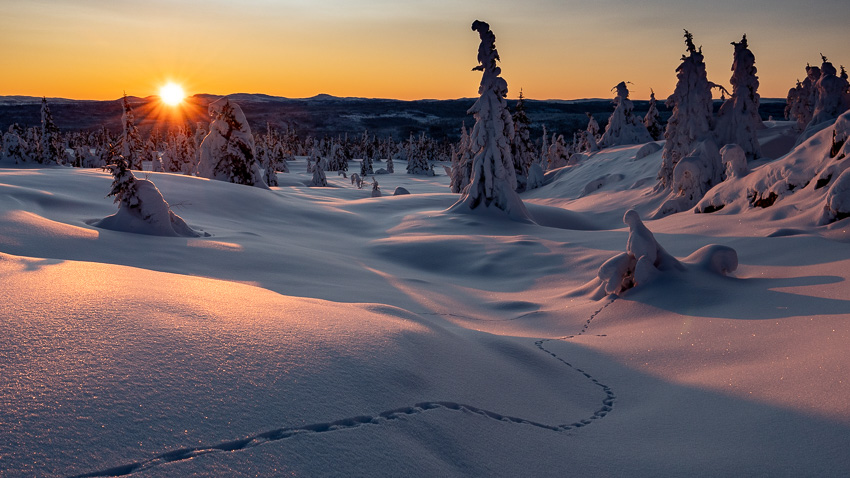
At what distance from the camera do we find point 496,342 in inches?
165

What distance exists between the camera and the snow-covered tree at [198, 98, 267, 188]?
88.2ft

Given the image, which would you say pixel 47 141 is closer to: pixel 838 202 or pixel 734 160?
pixel 734 160

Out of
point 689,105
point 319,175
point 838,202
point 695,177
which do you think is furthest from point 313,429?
point 319,175

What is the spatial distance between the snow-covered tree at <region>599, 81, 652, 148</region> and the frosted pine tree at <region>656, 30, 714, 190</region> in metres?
16.2

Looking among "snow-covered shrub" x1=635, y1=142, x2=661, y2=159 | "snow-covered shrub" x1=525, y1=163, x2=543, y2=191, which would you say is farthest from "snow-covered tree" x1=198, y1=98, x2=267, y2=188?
"snow-covered shrub" x1=635, y1=142, x2=661, y2=159

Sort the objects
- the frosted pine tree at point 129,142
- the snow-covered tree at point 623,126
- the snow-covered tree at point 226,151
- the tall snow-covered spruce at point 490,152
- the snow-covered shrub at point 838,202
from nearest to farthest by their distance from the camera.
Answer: the snow-covered shrub at point 838,202, the tall snow-covered spruce at point 490,152, the snow-covered tree at point 226,151, the frosted pine tree at point 129,142, the snow-covered tree at point 623,126

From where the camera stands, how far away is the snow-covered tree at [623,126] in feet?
130

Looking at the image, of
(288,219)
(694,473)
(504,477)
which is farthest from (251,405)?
(288,219)

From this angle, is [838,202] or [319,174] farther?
[319,174]

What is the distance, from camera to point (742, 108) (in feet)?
74.7

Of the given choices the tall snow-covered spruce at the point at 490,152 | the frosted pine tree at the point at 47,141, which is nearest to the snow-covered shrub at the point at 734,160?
the tall snow-covered spruce at the point at 490,152

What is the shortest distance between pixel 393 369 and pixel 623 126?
41.4 m

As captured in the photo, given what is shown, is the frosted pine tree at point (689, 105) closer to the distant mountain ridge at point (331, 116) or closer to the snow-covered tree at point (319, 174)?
the snow-covered tree at point (319, 174)

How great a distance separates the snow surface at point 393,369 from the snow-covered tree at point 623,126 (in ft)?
112
